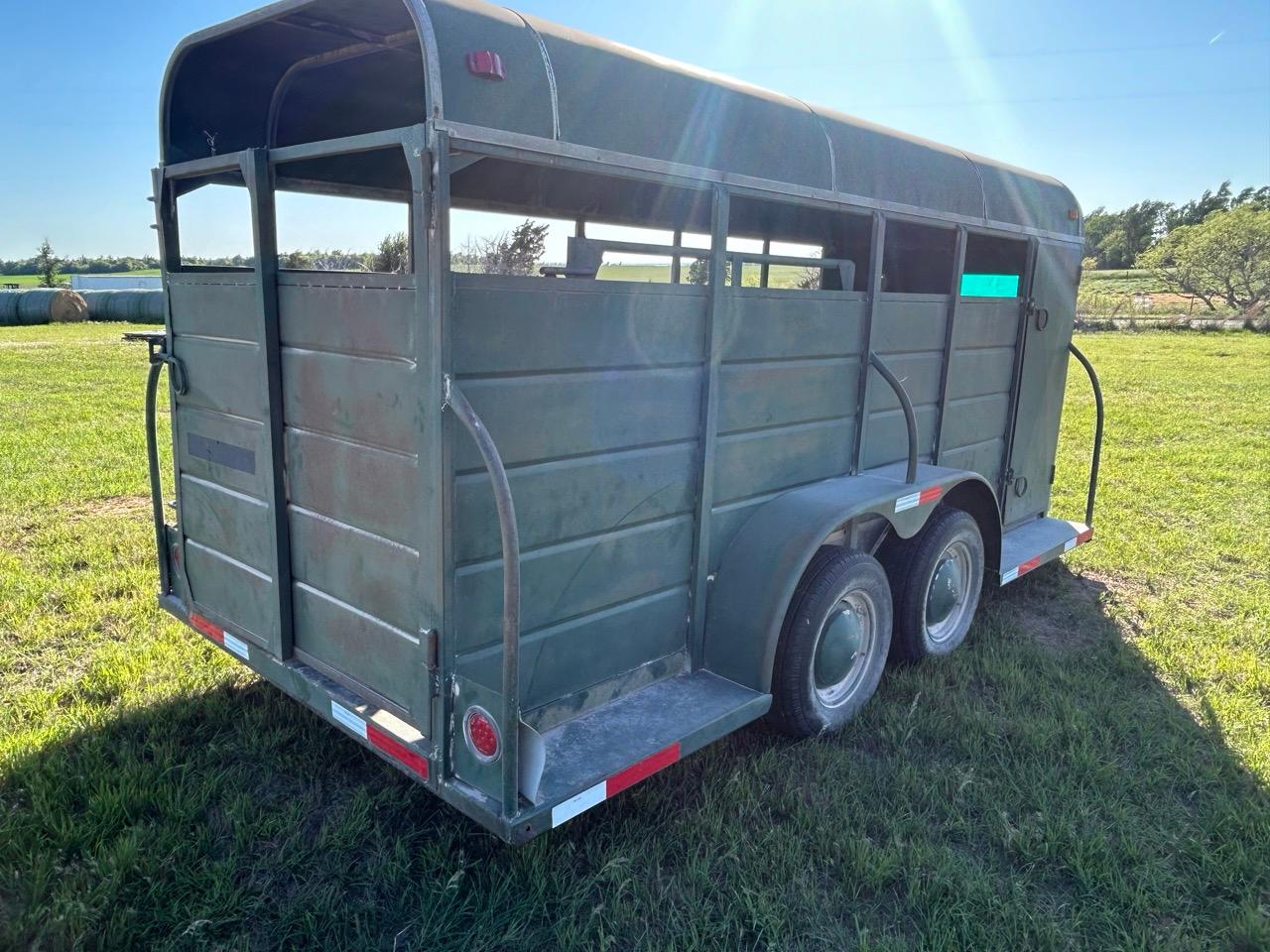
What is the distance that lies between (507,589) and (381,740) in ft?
2.65

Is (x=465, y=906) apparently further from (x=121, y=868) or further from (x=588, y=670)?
(x=121, y=868)

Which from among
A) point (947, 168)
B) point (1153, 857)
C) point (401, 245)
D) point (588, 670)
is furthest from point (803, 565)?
point (947, 168)

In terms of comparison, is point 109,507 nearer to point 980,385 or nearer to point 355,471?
point 355,471

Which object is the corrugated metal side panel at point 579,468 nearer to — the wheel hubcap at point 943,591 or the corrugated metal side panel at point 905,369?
the corrugated metal side panel at point 905,369

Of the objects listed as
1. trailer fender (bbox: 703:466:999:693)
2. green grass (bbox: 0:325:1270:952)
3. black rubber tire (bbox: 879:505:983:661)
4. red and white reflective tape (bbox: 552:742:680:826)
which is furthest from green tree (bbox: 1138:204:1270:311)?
red and white reflective tape (bbox: 552:742:680:826)

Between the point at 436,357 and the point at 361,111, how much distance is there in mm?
1542

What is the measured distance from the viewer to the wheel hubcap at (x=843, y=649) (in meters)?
3.42

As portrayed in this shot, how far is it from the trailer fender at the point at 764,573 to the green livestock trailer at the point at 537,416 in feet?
0.04

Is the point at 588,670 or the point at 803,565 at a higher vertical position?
the point at 803,565

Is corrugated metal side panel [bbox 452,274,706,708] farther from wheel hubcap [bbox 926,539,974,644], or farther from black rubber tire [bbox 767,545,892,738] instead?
wheel hubcap [bbox 926,539,974,644]

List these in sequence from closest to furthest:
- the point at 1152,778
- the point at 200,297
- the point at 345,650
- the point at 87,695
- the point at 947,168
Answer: the point at 345,650, the point at 200,297, the point at 1152,778, the point at 87,695, the point at 947,168

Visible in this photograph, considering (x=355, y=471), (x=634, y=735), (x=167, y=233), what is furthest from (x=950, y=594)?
(x=167, y=233)

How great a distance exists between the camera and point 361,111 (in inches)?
127

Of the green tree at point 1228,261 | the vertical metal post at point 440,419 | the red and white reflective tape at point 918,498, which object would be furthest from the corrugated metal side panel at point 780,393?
the green tree at point 1228,261
